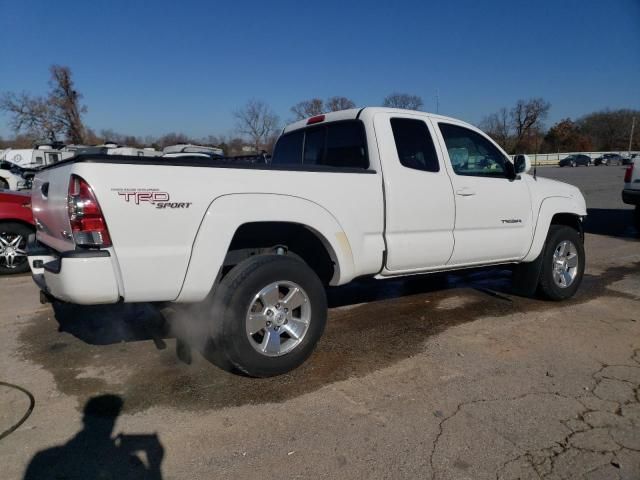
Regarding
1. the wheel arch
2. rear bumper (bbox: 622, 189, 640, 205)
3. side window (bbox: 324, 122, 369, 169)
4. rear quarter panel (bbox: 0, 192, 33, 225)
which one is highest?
side window (bbox: 324, 122, 369, 169)

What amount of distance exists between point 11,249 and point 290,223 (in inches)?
214

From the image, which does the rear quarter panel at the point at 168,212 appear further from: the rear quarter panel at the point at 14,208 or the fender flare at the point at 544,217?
the rear quarter panel at the point at 14,208

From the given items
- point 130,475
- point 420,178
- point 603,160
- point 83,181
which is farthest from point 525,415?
point 603,160

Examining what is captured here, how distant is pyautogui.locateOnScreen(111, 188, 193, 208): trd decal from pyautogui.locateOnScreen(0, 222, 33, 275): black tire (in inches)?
197

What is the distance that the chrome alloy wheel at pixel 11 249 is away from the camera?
6711 mm

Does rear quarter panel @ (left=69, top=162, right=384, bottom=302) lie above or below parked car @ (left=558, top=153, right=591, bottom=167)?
below

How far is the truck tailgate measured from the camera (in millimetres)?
2875

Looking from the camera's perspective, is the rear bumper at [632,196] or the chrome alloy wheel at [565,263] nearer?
the chrome alloy wheel at [565,263]

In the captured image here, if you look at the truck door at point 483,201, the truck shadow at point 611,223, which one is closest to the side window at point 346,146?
the truck door at point 483,201

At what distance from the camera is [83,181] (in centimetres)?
266

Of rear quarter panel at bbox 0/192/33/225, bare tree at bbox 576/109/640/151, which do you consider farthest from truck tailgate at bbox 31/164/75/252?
bare tree at bbox 576/109/640/151

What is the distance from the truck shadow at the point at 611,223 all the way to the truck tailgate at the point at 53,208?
1120 centimetres

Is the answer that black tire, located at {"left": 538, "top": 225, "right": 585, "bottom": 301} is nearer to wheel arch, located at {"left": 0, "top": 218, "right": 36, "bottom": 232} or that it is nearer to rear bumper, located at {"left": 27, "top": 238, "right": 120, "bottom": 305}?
rear bumper, located at {"left": 27, "top": 238, "right": 120, "bottom": 305}

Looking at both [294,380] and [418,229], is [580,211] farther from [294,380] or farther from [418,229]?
[294,380]
